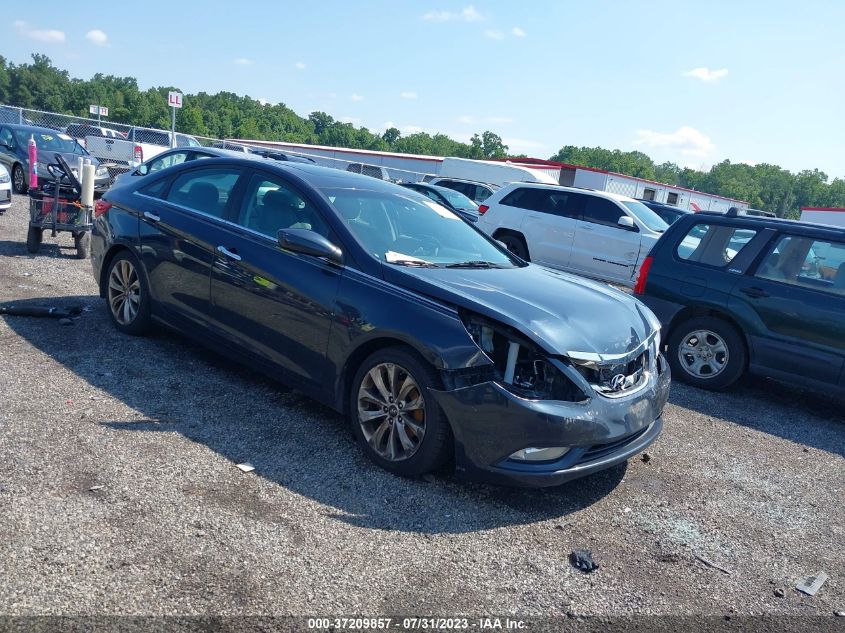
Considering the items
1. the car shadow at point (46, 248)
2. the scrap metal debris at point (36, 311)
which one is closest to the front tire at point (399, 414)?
the scrap metal debris at point (36, 311)

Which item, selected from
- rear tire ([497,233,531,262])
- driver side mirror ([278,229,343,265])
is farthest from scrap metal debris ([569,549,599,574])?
rear tire ([497,233,531,262])

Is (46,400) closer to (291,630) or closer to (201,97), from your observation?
(291,630)

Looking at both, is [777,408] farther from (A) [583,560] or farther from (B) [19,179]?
(B) [19,179]

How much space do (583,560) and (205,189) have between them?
13.2ft

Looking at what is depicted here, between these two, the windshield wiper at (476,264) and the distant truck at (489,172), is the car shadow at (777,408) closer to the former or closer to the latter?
the windshield wiper at (476,264)

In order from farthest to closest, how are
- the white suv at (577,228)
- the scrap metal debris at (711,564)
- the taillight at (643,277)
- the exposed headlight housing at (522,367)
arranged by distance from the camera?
the white suv at (577,228), the taillight at (643,277), the exposed headlight housing at (522,367), the scrap metal debris at (711,564)

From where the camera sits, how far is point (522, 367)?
3.94 meters

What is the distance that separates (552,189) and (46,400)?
10.6 metres

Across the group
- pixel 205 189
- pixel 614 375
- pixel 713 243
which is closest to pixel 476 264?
pixel 614 375

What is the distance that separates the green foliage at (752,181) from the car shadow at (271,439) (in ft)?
473

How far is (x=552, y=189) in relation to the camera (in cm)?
1359

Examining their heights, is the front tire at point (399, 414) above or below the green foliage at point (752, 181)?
below

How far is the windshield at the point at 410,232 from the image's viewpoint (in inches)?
188

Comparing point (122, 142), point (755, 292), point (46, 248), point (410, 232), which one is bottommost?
point (46, 248)
